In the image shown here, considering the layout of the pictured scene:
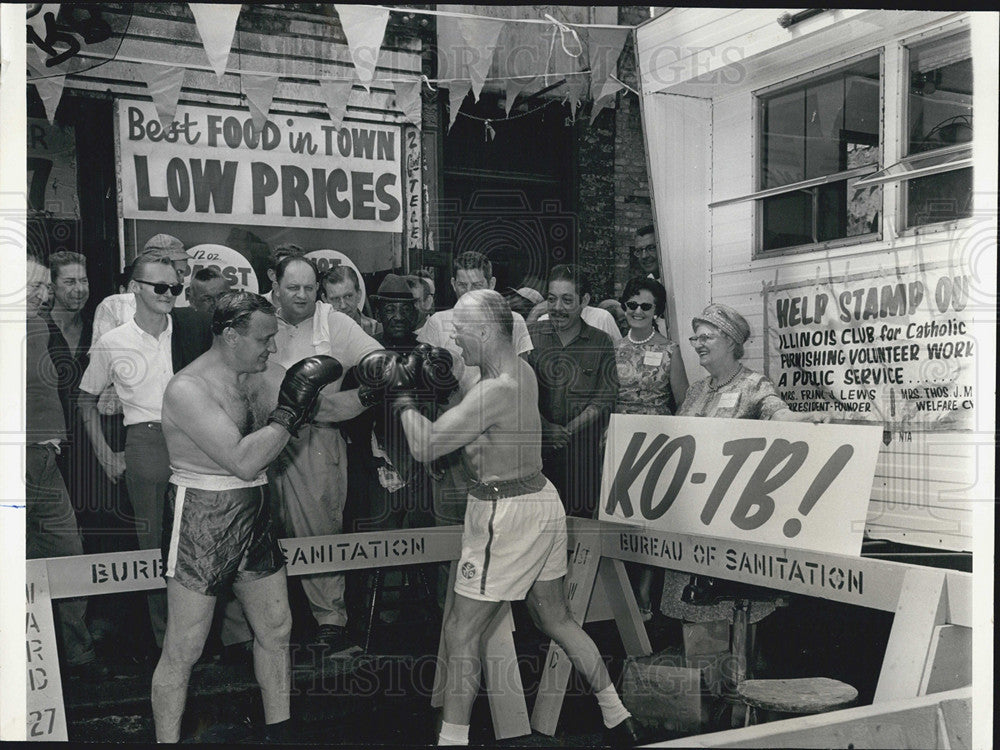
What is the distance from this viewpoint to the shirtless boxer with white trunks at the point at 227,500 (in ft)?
13.1

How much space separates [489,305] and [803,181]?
162cm

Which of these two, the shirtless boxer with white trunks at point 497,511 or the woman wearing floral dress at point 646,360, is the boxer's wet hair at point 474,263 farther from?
the woman wearing floral dress at point 646,360

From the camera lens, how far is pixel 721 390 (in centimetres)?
456

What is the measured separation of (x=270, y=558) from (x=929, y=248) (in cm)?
319

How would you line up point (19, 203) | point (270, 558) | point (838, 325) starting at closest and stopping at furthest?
point (19, 203)
point (270, 558)
point (838, 325)

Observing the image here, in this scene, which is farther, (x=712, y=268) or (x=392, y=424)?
(x=712, y=268)

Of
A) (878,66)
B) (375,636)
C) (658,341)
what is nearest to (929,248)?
(878,66)

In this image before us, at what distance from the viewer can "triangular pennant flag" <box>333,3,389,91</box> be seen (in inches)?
163

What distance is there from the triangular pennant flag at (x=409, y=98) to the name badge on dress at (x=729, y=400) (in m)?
1.91

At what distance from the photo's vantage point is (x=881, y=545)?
4336mm

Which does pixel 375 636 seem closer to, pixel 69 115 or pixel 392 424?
pixel 392 424

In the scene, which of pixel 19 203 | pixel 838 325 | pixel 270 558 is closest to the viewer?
pixel 19 203

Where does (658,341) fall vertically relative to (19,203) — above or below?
below

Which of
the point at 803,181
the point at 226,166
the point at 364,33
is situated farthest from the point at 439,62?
the point at 803,181
